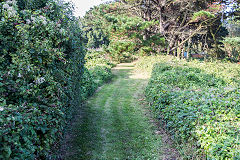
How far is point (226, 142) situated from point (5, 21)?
4070mm

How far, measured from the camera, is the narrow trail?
14.2ft

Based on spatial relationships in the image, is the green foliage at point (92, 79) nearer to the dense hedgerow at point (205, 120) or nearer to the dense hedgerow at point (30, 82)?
the dense hedgerow at point (30, 82)

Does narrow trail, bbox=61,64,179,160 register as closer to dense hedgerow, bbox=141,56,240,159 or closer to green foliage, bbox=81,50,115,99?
dense hedgerow, bbox=141,56,240,159

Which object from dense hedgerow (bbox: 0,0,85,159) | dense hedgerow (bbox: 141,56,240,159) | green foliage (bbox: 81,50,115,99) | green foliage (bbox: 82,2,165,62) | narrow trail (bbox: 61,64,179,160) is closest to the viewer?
dense hedgerow (bbox: 0,0,85,159)

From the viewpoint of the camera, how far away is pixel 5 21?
3107 mm

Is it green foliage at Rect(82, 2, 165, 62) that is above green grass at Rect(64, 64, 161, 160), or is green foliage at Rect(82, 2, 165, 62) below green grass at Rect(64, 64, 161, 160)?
above

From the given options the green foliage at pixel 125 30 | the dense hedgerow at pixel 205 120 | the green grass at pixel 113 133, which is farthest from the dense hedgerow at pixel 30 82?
the green foliage at pixel 125 30

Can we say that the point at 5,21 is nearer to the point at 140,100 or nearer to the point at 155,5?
the point at 140,100

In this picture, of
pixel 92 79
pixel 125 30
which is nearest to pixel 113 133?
pixel 92 79

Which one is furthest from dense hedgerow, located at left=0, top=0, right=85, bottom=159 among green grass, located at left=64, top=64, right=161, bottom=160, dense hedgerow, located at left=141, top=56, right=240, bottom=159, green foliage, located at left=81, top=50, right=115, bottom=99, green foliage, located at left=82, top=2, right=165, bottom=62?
green foliage, located at left=82, top=2, right=165, bottom=62

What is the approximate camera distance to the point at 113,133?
5488 mm

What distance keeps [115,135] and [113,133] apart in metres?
0.15

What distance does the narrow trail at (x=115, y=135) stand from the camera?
14.2ft

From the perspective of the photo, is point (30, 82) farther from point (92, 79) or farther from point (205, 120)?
point (92, 79)
